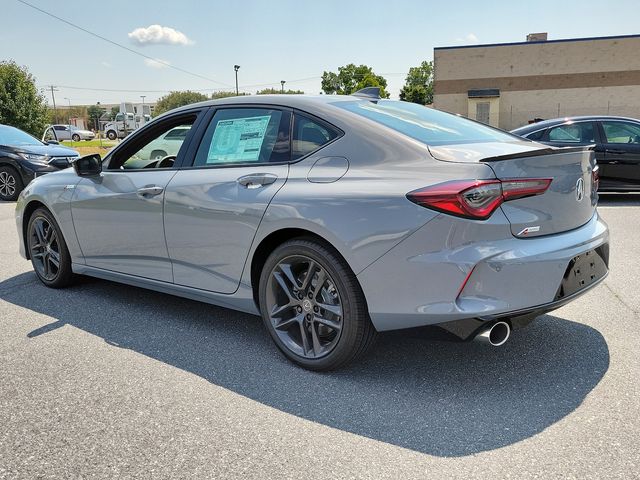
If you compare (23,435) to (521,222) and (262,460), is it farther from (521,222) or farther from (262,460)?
(521,222)

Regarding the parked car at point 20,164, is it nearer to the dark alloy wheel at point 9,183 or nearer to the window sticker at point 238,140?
the dark alloy wheel at point 9,183

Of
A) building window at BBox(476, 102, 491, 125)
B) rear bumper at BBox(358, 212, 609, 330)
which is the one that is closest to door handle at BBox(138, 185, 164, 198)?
rear bumper at BBox(358, 212, 609, 330)

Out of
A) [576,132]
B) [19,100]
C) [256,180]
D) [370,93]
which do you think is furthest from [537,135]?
[19,100]

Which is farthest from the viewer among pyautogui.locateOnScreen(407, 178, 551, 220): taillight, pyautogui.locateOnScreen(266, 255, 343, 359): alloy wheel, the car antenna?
the car antenna

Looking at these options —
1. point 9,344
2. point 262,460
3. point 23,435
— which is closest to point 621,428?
point 262,460

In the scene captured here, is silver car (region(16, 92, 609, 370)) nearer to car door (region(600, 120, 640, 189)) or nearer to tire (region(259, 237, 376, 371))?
tire (region(259, 237, 376, 371))

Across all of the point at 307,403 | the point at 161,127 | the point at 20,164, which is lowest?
the point at 307,403

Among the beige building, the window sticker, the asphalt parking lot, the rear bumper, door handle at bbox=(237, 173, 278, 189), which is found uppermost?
the beige building

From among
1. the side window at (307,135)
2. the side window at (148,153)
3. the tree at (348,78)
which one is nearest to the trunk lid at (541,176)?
the side window at (307,135)

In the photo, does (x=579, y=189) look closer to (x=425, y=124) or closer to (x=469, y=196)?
(x=469, y=196)

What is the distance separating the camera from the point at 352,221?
116 inches

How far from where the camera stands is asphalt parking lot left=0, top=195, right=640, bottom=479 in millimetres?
2412

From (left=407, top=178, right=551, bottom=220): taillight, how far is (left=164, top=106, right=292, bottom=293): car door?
0.96 metres

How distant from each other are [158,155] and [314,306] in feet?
6.89
